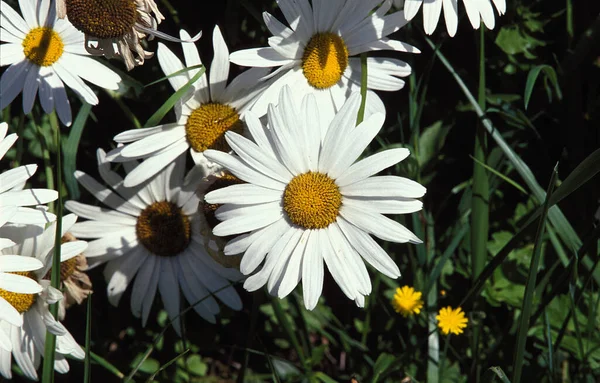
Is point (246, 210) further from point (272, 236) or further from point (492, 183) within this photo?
point (492, 183)

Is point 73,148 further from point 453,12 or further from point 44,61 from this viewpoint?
point 453,12

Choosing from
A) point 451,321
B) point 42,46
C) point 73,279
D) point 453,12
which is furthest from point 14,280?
point 453,12

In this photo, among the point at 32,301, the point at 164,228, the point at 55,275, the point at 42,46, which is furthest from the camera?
the point at 164,228

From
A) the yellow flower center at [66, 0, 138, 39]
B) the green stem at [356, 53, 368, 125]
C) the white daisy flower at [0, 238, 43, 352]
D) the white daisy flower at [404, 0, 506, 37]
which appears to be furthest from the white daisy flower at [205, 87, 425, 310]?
the white daisy flower at [0, 238, 43, 352]

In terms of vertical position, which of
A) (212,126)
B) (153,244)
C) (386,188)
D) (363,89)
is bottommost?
(153,244)

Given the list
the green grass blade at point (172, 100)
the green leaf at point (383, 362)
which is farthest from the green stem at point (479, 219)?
the green grass blade at point (172, 100)

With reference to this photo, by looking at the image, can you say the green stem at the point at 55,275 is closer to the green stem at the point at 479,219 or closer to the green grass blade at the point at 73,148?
the green grass blade at the point at 73,148

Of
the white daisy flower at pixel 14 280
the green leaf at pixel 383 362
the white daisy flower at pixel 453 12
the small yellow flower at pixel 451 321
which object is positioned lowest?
the green leaf at pixel 383 362
